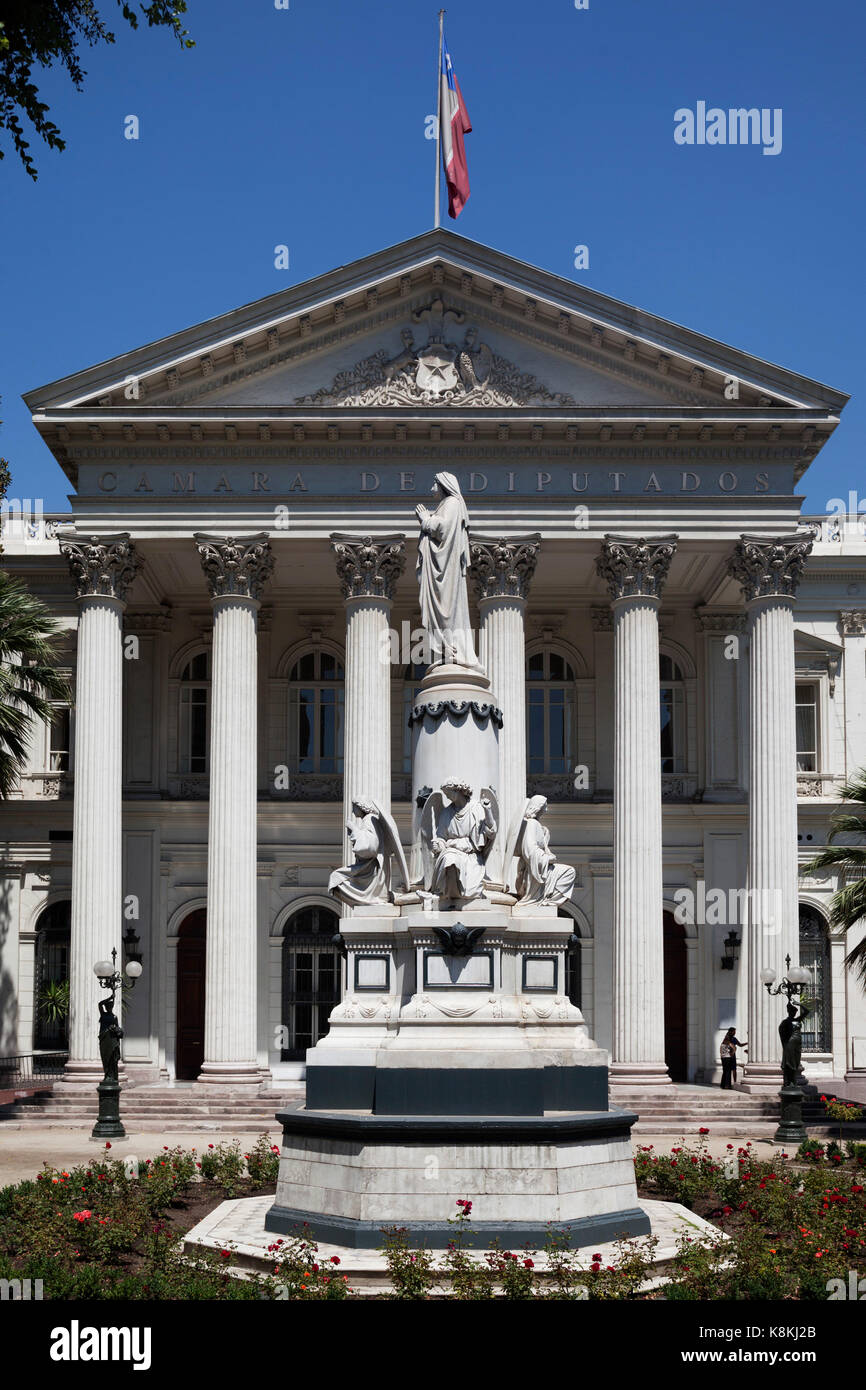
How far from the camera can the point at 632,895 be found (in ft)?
114

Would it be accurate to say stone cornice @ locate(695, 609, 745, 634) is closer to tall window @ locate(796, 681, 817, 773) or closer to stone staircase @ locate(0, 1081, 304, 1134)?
tall window @ locate(796, 681, 817, 773)

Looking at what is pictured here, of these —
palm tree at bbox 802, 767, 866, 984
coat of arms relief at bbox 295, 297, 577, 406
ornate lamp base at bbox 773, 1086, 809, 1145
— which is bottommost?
ornate lamp base at bbox 773, 1086, 809, 1145

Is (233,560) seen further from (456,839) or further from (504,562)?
(456,839)

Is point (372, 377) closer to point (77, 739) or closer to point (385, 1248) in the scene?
point (77, 739)

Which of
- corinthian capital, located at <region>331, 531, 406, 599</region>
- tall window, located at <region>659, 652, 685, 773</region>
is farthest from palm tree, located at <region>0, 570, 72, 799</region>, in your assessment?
tall window, located at <region>659, 652, 685, 773</region>

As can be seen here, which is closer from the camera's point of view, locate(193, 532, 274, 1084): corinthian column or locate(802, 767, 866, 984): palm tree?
locate(802, 767, 866, 984): palm tree

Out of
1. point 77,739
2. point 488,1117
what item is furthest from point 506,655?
point 488,1117

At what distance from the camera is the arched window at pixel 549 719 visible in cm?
4116

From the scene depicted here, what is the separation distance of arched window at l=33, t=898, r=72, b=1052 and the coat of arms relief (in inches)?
606

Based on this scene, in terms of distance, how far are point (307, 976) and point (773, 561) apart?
1515 centimetres

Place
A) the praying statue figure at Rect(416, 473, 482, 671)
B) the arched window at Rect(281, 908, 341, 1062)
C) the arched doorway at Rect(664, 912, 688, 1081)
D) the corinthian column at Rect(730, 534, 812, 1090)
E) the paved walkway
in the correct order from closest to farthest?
the praying statue figure at Rect(416, 473, 482, 671)
the paved walkway
the corinthian column at Rect(730, 534, 812, 1090)
the arched window at Rect(281, 908, 341, 1062)
the arched doorway at Rect(664, 912, 688, 1081)

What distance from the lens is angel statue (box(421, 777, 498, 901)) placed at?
50.3 ft

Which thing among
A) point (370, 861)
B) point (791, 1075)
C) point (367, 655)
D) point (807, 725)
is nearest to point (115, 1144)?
point (367, 655)

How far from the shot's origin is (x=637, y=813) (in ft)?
114
